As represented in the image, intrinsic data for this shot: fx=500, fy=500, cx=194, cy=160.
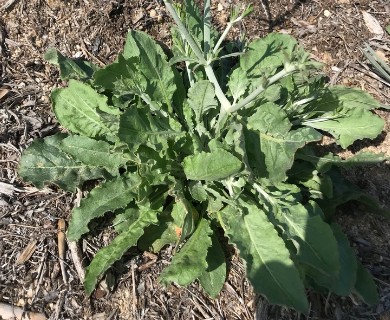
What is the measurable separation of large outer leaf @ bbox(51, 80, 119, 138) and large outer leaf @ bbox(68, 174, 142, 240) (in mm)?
374

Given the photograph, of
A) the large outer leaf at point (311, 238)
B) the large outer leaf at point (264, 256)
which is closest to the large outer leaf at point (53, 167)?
the large outer leaf at point (264, 256)

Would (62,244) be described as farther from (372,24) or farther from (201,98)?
(372,24)

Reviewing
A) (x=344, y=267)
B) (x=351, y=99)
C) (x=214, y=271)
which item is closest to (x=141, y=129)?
(x=214, y=271)

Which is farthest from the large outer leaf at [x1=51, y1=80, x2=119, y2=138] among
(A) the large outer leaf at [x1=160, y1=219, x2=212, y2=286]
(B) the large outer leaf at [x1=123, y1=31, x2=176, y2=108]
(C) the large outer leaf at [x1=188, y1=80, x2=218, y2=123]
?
(A) the large outer leaf at [x1=160, y1=219, x2=212, y2=286]

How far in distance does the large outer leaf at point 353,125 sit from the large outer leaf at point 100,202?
1.32 metres

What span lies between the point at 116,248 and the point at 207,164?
0.70 metres

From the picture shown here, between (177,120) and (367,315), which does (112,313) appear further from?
(367,315)

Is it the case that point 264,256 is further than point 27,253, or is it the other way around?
point 27,253

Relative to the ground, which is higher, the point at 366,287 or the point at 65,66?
the point at 65,66

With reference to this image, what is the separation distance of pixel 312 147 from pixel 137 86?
1.36 m

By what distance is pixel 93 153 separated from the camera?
9.91ft

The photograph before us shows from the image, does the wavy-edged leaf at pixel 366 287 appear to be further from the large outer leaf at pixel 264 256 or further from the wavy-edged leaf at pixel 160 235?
the wavy-edged leaf at pixel 160 235

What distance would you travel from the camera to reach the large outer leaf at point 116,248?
9.02ft

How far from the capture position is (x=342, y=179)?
11.1 ft
